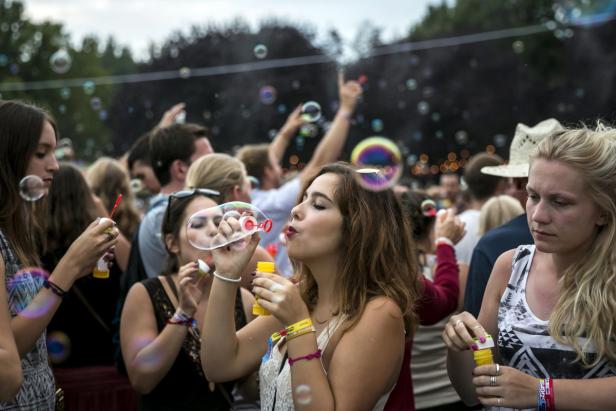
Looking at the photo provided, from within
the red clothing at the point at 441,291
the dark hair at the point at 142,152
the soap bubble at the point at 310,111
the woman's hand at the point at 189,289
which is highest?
the soap bubble at the point at 310,111

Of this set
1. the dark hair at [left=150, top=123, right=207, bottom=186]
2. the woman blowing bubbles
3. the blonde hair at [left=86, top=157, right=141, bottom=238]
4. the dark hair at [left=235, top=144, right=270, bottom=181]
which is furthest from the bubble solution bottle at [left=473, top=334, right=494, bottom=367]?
the dark hair at [left=235, top=144, right=270, bottom=181]

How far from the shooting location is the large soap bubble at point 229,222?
295 cm

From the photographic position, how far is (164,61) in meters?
36.0

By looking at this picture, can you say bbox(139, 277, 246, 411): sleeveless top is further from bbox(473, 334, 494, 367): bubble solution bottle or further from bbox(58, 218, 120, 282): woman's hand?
bbox(473, 334, 494, 367): bubble solution bottle

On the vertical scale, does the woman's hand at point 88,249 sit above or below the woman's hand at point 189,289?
above

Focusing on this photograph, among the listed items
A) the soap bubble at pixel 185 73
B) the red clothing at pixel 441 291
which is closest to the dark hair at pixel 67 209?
the red clothing at pixel 441 291

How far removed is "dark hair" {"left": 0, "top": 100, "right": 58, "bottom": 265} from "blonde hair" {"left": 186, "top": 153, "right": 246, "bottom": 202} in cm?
116

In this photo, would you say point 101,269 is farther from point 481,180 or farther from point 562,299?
point 481,180

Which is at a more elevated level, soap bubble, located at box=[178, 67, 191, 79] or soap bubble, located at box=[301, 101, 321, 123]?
soap bubble, located at box=[178, 67, 191, 79]

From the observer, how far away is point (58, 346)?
4559mm

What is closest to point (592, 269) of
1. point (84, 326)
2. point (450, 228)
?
point (450, 228)

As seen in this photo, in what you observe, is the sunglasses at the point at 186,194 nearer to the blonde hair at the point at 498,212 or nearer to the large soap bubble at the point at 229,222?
the large soap bubble at the point at 229,222

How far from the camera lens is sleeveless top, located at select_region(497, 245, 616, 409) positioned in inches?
106

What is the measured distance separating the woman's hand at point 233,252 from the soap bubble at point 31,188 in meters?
0.89
